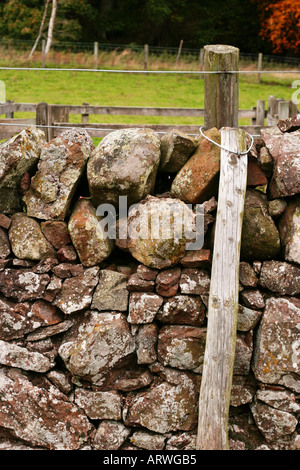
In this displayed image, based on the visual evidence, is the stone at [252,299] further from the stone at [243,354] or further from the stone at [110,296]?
the stone at [110,296]

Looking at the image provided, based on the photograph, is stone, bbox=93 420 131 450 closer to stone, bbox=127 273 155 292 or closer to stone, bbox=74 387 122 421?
stone, bbox=74 387 122 421

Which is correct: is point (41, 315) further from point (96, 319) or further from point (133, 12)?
point (133, 12)

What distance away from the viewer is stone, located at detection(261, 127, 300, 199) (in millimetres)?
3719

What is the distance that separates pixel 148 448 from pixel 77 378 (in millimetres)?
724

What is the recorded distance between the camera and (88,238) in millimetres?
3869

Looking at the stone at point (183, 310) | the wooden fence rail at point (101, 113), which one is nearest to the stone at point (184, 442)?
the stone at point (183, 310)

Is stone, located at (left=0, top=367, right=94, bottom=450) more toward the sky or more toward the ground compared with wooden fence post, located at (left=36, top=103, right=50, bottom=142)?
more toward the ground

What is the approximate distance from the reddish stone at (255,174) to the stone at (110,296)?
1.23m

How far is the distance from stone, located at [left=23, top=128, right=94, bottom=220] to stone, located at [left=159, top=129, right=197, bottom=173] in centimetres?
60

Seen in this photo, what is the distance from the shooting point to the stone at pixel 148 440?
12.6 feet

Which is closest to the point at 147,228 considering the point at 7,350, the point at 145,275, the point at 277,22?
the point at 145,275

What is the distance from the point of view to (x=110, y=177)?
12.5ft

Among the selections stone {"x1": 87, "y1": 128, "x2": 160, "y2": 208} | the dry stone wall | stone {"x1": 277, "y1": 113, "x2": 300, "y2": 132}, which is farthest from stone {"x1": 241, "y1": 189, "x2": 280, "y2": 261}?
stone {"x1": 87, "y1": 128, "x2": 160, "y2": 208}

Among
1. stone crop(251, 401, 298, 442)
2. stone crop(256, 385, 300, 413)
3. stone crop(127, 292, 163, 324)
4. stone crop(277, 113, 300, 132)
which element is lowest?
stone crop(251, 401, 298, 442)
